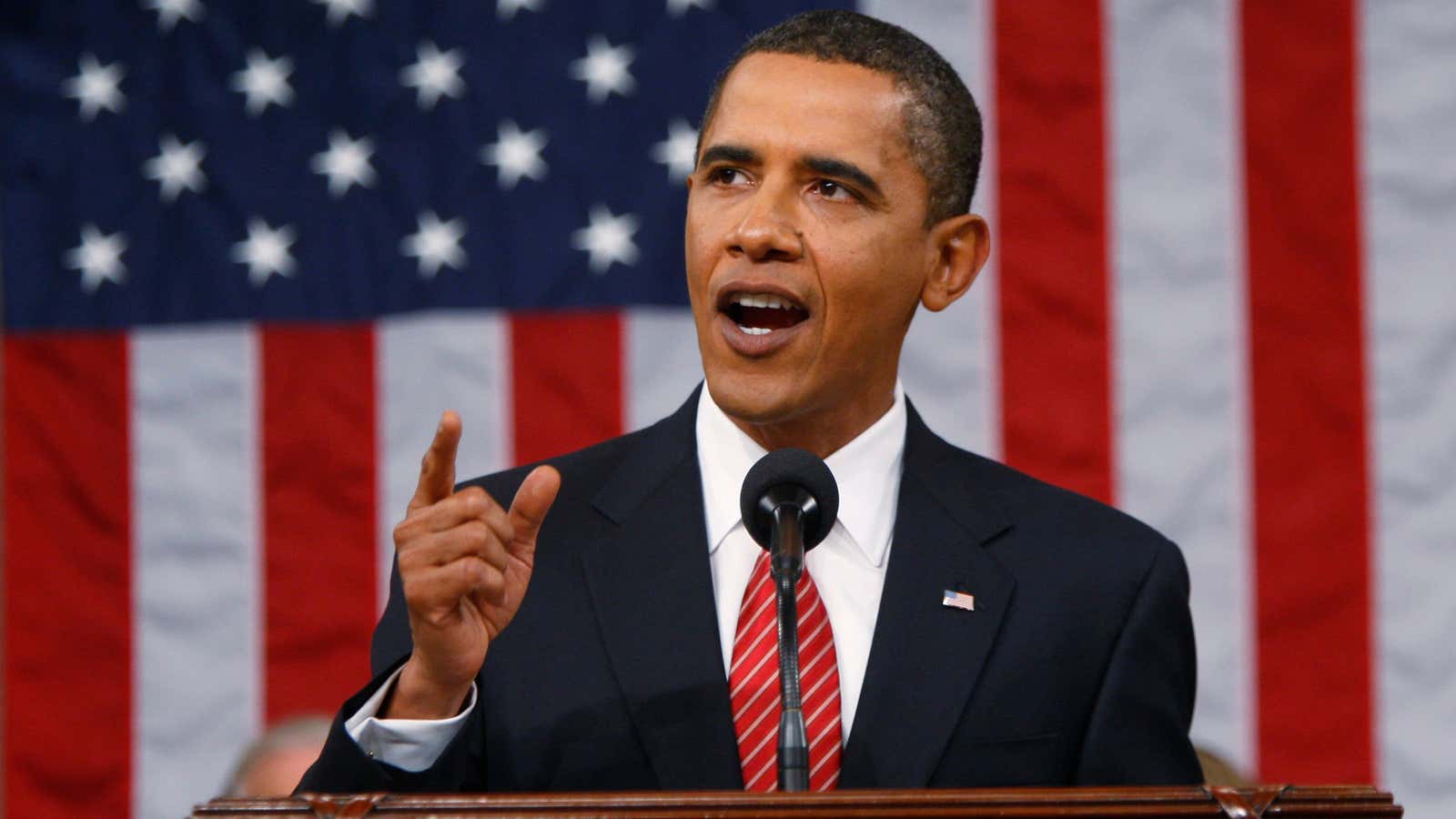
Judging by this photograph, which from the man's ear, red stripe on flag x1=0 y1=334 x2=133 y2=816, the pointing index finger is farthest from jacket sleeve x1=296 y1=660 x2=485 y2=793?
red stripe on flag x1=0 y1=334 x2=133 y2=816

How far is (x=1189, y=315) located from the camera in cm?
359

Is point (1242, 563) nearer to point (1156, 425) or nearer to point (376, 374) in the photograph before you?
point (1156, 425)

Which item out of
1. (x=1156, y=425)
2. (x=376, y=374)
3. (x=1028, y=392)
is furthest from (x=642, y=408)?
(x=1156, y=425)

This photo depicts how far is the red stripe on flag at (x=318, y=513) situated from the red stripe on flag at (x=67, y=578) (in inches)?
12.8

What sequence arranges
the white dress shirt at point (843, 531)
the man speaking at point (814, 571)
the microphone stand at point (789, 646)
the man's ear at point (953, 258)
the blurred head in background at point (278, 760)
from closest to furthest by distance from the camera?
the microphone stand at point (789, 646) → the man speaking at point (814, 571) → the white dress shirt at point (843, 531) → the man's ear at point (953, 258) → the blurred head in background at point (278, 760)

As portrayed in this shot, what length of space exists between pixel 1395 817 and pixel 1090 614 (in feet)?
1.87

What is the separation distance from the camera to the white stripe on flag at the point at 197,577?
12.1 ft

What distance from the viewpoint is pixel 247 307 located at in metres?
3.74

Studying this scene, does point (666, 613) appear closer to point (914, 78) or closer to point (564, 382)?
point (914, 78)

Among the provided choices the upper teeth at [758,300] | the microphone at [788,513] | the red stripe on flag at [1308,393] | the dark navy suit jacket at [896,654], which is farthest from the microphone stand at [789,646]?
the red stripe on flag at [1308,393]

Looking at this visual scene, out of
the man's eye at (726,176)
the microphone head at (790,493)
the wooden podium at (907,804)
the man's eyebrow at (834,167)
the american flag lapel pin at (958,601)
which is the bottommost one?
the wooden podium at (907,804)

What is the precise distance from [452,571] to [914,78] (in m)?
0.83

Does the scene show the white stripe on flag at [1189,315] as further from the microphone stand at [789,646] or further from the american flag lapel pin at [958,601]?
the microphone stand at [789,646]

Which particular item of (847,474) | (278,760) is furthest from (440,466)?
(278,760)
